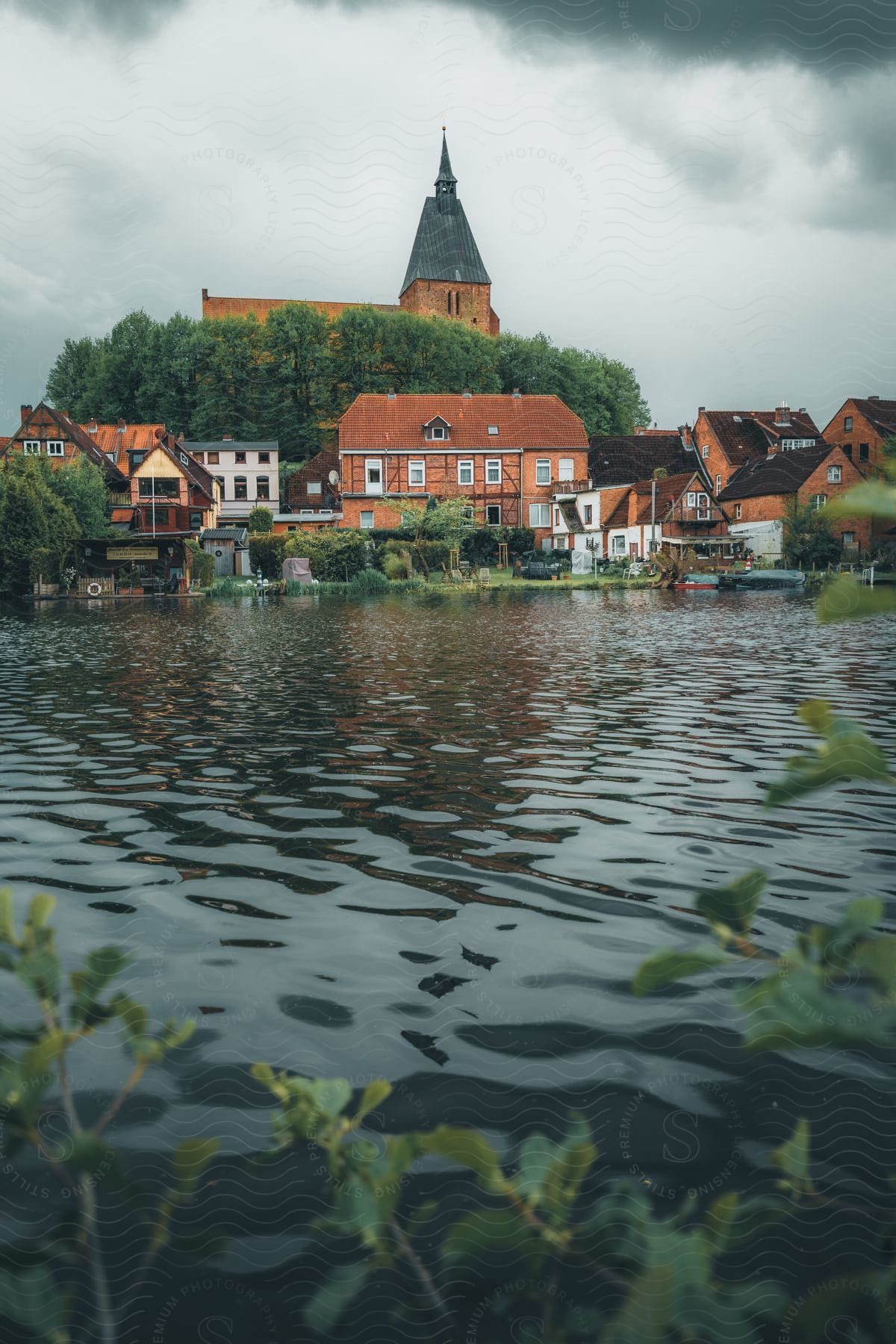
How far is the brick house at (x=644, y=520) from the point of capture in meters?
65.7

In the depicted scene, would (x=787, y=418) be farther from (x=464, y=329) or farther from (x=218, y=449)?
(x=218, y=449)

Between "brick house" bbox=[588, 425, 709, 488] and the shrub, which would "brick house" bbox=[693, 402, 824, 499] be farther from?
the shrub

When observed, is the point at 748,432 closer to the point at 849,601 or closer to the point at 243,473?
the point at 243,473

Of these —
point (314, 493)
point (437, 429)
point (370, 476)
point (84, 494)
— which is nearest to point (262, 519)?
point (370, 476)

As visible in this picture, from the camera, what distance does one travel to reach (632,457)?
248ft

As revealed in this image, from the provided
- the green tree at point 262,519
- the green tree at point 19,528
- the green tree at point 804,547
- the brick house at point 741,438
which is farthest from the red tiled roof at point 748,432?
the green tree at point 19,528

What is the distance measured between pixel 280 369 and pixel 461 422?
19.8 m

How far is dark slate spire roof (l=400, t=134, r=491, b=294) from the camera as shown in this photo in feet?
328

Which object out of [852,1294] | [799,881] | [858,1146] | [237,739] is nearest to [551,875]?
[799,881]

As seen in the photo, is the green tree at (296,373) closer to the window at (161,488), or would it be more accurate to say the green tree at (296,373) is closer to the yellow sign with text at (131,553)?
the window at (161,488)

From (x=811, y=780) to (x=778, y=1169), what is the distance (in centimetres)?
209

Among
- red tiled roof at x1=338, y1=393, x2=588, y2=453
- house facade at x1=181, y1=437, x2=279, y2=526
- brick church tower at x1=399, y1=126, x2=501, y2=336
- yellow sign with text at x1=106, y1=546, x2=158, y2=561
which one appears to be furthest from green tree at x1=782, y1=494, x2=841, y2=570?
brick church tower at x1=399, y1=126, x2=501, y2=336

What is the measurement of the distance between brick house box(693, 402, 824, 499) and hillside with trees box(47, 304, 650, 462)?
15.2 metres

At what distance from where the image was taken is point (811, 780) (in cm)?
118
